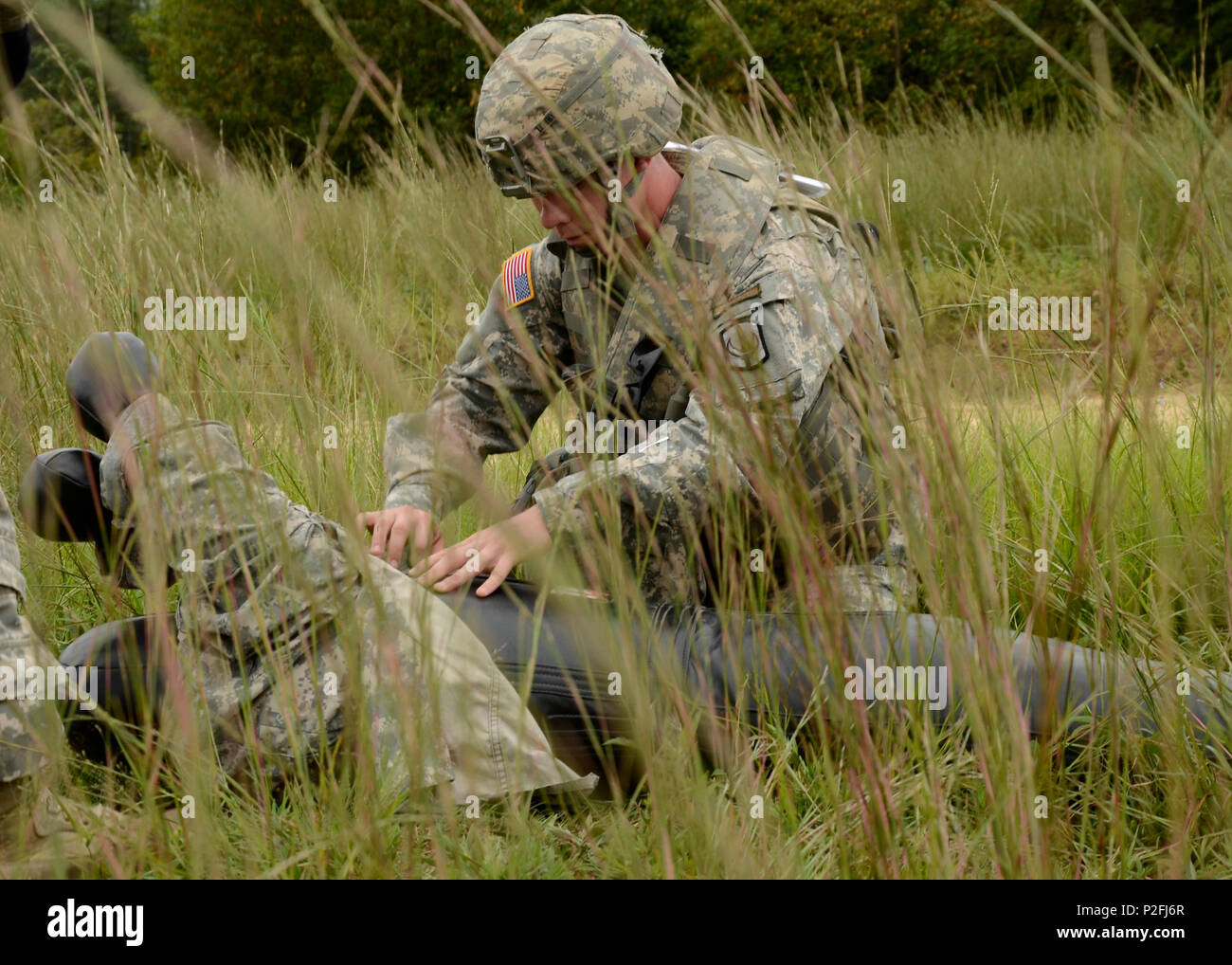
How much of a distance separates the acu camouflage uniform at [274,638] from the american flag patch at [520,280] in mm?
991

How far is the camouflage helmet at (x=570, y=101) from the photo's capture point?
7.14 feet

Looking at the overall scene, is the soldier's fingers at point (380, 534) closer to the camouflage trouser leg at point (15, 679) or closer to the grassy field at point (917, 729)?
the grassy field at point (917, 729)

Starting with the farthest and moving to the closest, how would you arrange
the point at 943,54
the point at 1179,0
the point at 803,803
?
the point at 943,54
the point at 1179,0
the point at 803,803

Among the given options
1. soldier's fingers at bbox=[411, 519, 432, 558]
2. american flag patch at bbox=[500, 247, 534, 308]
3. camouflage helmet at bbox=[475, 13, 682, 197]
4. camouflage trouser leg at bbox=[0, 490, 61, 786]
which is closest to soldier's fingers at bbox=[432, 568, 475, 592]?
soldier's fingers at bbox=[411, 519, 432, 558]

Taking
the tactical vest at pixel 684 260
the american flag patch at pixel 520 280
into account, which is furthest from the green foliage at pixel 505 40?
the tactical vest at pixel 684 260

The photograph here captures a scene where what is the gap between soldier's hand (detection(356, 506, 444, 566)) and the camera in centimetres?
226

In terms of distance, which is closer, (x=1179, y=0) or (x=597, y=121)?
(x=597, y=121)

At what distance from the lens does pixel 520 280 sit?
277cm

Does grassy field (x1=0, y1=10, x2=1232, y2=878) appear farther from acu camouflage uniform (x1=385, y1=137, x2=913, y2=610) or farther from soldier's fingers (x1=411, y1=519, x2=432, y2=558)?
soldier's fingers (x1=411, y1=519, x2=432, y2=558)

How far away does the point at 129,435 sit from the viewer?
1.74m

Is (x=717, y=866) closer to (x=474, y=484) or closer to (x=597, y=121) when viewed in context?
(x=474, y=484)

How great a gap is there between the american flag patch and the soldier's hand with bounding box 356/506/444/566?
659 millimetres

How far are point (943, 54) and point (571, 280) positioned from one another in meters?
13.1

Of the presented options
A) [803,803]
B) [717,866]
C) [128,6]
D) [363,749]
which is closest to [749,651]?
[803,803]
